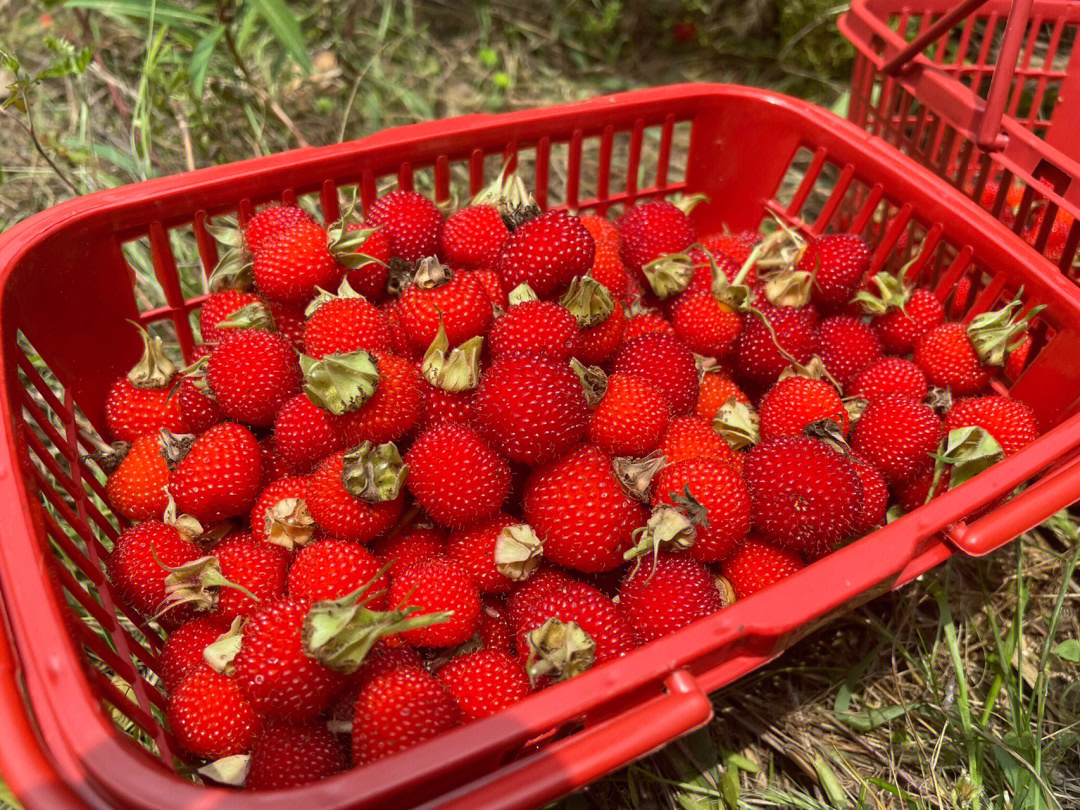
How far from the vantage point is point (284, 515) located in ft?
3.50

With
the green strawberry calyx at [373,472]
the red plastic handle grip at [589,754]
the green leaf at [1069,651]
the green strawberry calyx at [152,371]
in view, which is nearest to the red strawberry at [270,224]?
the green strawberry calyx at [152,371]

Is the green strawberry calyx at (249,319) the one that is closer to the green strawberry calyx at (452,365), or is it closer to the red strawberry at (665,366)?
the green strawberry calyx at (452,365)

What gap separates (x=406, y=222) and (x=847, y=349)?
2.48 ft

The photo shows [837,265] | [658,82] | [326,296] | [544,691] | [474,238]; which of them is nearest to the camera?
[544,691]

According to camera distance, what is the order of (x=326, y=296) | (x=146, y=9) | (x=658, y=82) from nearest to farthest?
(x=326, y=296) < (x=146, y=9) < (x=658, y=82)

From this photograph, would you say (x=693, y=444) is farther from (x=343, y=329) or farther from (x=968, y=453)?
(x=343, y=329)

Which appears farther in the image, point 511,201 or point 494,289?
point 511,201

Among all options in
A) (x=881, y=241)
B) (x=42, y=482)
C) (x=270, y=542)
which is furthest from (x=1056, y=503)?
(x=42, y=482)

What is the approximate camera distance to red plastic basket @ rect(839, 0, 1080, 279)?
1.20 m

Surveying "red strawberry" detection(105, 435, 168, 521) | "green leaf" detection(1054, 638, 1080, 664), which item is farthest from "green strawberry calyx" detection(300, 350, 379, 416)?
"green leaf" detection(1054, 638, 1080, 664)

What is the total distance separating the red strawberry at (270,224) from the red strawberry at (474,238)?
219mm

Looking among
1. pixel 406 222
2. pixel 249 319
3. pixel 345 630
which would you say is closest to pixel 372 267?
pixel 406 222

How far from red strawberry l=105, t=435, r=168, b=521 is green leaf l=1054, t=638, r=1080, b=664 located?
55.4 inches

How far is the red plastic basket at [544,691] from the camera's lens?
667 mm
